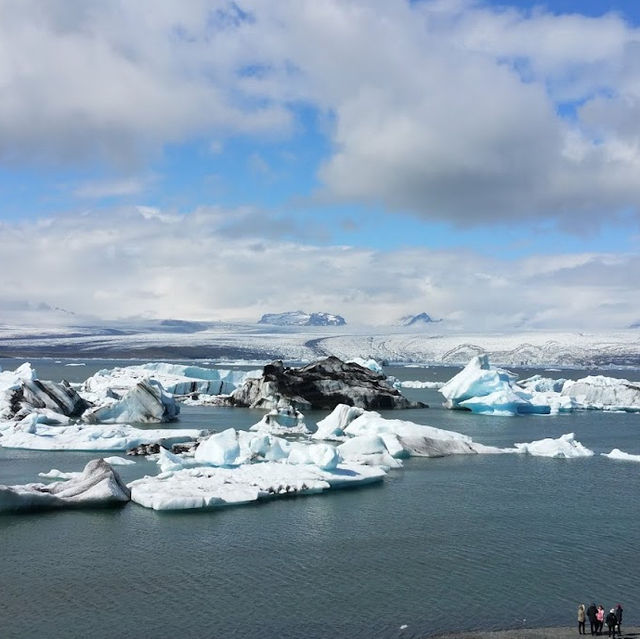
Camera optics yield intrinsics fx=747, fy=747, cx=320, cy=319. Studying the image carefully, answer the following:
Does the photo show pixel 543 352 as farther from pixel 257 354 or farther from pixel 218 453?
pixel 218 453

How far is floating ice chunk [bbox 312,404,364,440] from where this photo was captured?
92.2 ft

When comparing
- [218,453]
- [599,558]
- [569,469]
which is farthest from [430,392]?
[599,558]

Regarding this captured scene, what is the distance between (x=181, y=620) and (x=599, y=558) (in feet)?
25.3

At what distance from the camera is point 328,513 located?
1664 cm

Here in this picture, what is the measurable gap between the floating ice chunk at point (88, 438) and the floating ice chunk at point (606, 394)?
1060 inches

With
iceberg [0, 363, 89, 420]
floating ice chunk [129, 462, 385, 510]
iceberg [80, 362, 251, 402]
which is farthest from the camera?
iceberg [80, 362, 251, 402]

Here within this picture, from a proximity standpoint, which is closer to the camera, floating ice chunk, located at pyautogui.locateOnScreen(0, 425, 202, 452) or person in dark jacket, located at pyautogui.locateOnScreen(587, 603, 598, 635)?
person in dark jacket, located at pyautogui.locateOnScreen(587, 603, 598, 635)

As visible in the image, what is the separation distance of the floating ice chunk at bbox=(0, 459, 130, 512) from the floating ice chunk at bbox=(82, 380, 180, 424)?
1516 centimetres

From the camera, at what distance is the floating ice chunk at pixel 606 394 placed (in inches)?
1735

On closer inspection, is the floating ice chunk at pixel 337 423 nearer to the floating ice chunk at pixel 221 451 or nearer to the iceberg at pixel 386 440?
the iceberg at pixel 386 440

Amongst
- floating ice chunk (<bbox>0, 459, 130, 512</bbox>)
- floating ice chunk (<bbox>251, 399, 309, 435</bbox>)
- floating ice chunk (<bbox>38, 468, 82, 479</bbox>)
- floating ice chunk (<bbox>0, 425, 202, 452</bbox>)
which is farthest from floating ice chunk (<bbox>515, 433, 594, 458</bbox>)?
floating ice chunk (<bbox>38, 468, 82, 479</bbox>)

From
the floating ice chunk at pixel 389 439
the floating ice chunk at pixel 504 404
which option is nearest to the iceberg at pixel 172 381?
the floating ice chunk at pixel 504 404

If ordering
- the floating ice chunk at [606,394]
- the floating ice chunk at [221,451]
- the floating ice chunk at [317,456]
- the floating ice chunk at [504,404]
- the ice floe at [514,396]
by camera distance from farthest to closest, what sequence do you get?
the floating ice chunk at [606,394] < the ice floe at [514,396] < the floating ice chunk at [504,404] < the floating ice chunk at [221,451] < the floating ice chunk at [317,456]

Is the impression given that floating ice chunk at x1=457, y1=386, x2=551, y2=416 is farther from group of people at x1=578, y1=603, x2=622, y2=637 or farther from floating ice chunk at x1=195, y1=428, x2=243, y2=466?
group of people at x1=578, y1=603, x2=622, y2=637
